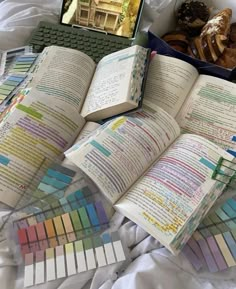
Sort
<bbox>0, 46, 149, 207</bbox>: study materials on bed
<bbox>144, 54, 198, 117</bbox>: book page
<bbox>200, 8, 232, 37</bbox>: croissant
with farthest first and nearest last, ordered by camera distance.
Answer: <bbox>200, 8, 232, 37</bbox>: croissant < <bbox>144, 54, 198, 117</bbox>: book page < <bbox>0, 46, 149, 207</bbox>: study materials on bed

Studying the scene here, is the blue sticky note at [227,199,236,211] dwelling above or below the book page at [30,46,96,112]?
below

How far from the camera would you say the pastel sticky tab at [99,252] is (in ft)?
1.73

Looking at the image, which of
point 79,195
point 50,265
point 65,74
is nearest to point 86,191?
point 79,195

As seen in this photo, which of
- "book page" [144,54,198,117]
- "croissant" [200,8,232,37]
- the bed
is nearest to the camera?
the bed

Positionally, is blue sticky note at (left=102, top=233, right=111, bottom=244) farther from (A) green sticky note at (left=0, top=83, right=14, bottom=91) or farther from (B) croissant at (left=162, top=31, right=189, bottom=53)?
(B) croissant at (left=162, top=31, right=189, bottom=53)

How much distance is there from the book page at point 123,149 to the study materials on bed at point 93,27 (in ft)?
0.86

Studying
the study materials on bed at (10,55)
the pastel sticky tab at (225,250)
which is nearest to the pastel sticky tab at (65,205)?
the pastel sticky tab at (225,250)

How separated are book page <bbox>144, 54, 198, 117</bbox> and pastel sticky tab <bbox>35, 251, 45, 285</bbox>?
0.33 metres

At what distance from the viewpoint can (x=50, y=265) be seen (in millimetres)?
525

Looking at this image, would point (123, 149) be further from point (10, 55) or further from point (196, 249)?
point (10, 55)

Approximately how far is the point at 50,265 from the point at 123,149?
196 millimetres

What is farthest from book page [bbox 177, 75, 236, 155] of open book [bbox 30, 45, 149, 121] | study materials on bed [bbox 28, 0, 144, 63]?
study materials on bed [bbox 28, 0, 144, 63]

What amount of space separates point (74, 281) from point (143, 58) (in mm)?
410

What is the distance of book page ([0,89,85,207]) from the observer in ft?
1.94
